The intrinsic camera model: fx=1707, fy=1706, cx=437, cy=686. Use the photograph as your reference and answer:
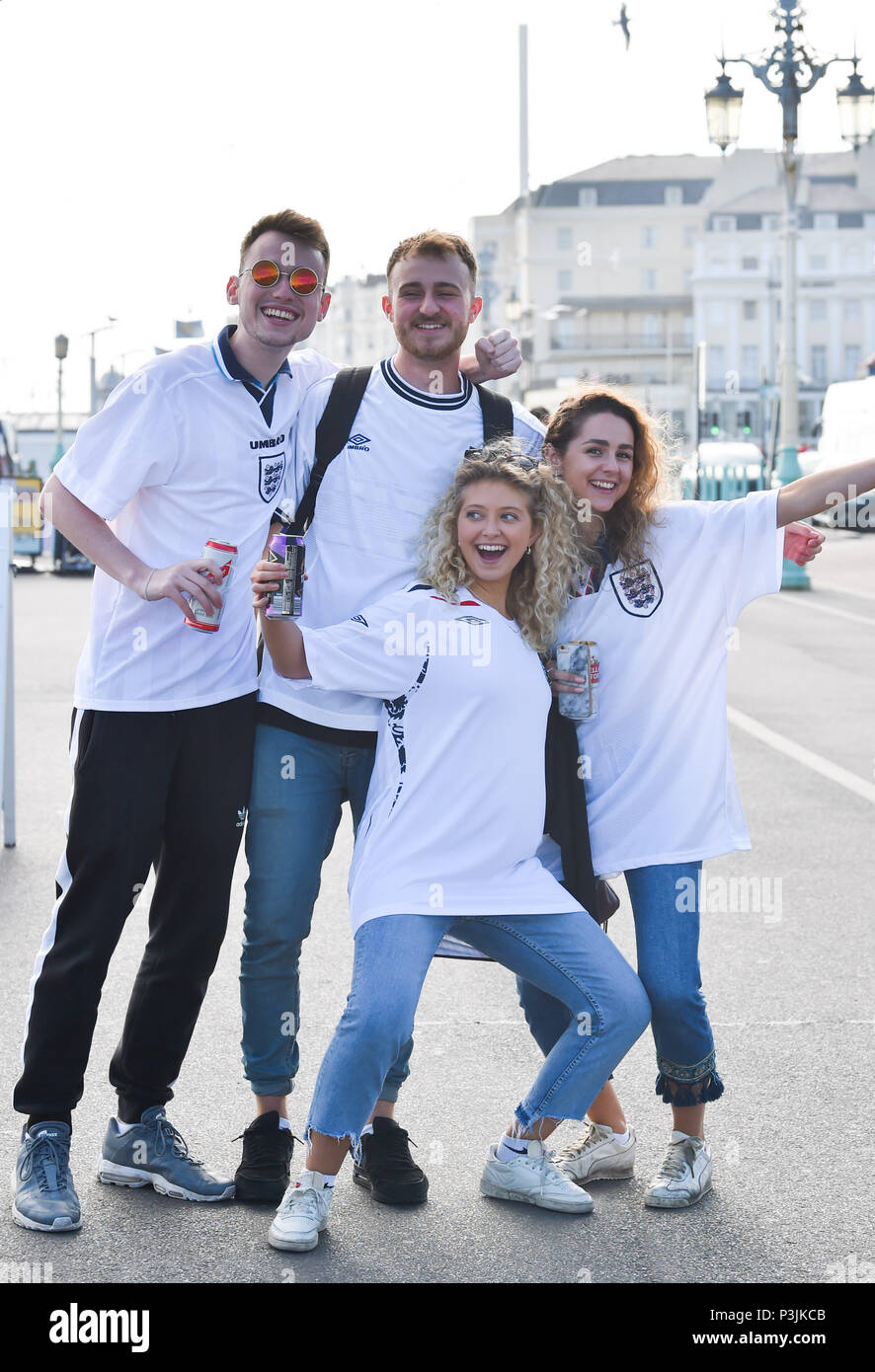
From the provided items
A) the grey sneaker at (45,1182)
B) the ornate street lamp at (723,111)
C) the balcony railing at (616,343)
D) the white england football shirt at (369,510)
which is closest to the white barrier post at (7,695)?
the white england football shirt at (369,510)

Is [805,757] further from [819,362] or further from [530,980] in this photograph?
[819,362]

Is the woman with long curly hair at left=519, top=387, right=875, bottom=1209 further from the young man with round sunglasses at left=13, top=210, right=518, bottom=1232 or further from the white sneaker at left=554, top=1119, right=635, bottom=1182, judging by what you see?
the young man with round sunglasses at left=13, top=210, right=518, bottom=1232

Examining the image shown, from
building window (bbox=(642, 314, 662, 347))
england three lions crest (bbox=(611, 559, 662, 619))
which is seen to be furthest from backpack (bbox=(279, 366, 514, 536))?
building window (bbox=(642, 314, 662, 347))

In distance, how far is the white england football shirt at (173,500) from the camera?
13.2 feet

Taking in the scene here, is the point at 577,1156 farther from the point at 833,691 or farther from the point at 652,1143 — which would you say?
the point at 833,691

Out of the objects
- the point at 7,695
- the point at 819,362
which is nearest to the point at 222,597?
the point at 7,695

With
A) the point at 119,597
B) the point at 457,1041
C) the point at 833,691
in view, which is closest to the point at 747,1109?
the point at 457,1041

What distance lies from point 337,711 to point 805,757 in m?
7.11

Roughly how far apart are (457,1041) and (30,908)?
237 centimetres

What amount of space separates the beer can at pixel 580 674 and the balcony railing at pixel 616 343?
108860 mm

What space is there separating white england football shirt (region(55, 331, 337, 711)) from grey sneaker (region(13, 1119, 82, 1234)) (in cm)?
101

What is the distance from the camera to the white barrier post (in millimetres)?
7992

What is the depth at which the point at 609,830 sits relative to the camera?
4098 mm

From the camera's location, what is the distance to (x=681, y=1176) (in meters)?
4.05
